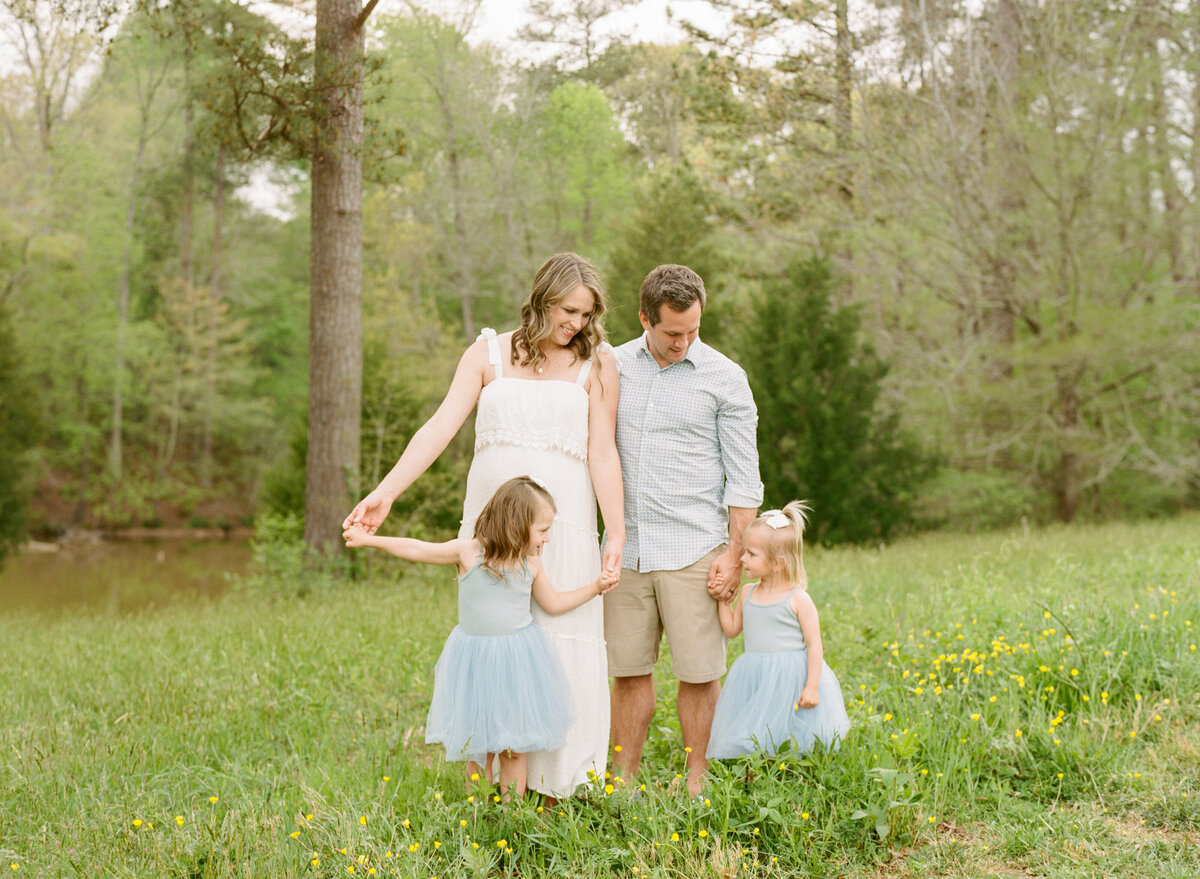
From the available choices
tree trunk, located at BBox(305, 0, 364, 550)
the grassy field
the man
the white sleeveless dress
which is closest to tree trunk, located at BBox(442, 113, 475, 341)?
tree trunk, located at BBox(305, 0, 364, 550)

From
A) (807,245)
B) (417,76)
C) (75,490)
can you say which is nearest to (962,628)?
(807,245)

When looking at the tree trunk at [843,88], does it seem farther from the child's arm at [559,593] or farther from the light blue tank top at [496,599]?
the light blue tank top at [496,599]

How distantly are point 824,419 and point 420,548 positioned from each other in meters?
11.4

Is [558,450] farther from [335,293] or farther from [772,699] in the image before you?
[335,293]

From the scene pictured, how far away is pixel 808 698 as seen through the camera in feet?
12.4

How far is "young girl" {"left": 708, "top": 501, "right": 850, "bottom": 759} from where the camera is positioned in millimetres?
3832

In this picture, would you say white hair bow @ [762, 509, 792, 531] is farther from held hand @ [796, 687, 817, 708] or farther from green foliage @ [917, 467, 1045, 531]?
green foliage @ [917, 467, 1045, 531]

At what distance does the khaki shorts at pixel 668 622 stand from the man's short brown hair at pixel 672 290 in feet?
3.31

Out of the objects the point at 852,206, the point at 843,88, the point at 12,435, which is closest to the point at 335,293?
the point at 843,88

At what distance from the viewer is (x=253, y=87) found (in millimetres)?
9539

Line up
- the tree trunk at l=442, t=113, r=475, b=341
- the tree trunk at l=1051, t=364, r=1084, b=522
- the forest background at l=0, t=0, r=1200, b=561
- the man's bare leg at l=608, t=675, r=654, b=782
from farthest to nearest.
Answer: the tree trunk at l=442, t=113, r=475, b=341 → the tree trunk at l=1051, t=364, r=1084, b=522 → the forest background at l=0, t=0, r=1200, b=561 → the man's bare leg at l=608, t=675, r=654, b=782

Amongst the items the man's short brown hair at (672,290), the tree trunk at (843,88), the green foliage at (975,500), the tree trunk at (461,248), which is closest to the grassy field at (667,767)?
the man's short brown hair at (672,290)

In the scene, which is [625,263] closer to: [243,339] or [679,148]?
[679,148]

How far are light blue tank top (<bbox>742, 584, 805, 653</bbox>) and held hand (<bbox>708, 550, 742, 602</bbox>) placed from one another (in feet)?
0.44
